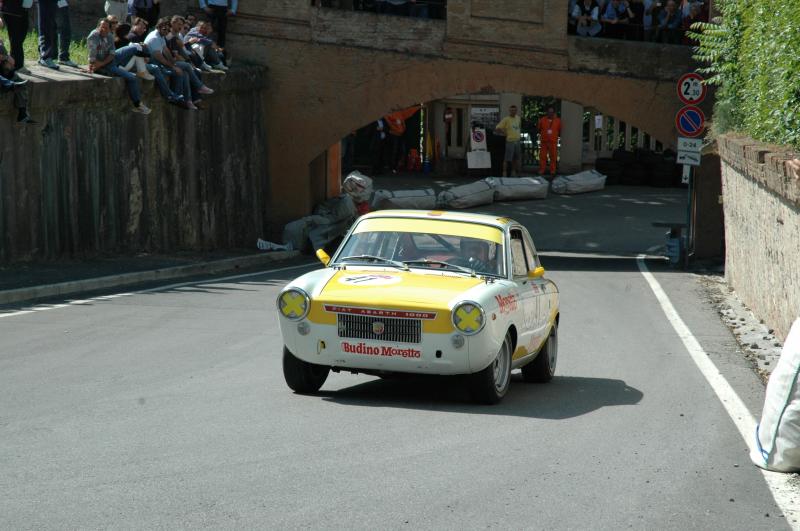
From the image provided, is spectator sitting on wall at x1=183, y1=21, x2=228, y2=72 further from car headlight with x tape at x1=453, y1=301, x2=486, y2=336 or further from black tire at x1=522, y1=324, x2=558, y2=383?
car headlight with x tape at x1=453, y1=301, x2=486, y2=336

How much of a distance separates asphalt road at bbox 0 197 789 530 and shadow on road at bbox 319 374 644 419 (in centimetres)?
4

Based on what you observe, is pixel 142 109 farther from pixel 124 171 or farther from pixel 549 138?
pixel 549 138

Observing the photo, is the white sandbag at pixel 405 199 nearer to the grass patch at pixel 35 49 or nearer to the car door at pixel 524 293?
the grass patch at pixel 35 49

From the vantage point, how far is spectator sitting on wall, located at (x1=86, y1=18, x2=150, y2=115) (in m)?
23.5

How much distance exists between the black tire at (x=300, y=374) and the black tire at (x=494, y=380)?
53.8 inches

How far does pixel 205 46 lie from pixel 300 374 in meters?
19.7

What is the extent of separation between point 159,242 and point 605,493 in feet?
64.9

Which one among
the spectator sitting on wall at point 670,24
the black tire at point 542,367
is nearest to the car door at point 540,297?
the black tire at point 542,367

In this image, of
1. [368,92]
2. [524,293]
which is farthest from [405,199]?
[524,293]

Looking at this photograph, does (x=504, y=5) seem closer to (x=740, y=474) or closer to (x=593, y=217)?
(x=593, y=217)

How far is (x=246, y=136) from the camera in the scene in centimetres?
3070

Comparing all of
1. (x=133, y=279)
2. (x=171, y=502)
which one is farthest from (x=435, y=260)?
(x=133, y=279)

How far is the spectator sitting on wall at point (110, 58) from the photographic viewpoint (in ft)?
77.0

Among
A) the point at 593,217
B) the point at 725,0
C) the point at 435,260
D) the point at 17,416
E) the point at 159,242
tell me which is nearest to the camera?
the point at 17,416
